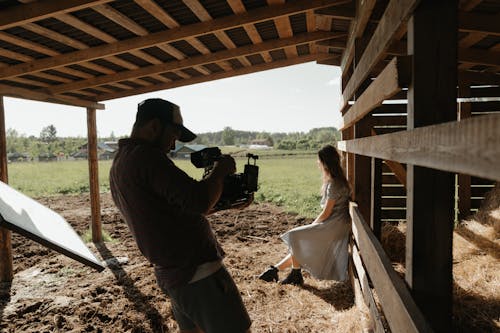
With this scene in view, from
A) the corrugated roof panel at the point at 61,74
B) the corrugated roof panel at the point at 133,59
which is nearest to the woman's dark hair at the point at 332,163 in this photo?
the corrugated roof panel at the point at 133,59

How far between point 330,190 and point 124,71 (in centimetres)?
325

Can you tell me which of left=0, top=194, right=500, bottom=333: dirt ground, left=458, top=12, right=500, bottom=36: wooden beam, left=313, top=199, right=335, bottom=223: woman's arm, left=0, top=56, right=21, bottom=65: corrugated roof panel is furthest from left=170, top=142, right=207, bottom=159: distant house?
left=458, top=12, right=500, bottom=36: wooden beam

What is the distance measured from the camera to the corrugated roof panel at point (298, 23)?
4.11m

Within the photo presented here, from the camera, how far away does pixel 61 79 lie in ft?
16.7

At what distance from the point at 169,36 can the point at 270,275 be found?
10.1ft

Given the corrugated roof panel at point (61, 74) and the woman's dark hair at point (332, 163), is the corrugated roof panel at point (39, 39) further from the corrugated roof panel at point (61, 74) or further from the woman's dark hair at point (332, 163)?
the woman's dark hair at point (332, 163)

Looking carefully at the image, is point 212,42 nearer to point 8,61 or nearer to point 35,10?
point 35,10

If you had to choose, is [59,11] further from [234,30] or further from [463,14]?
[463,14]

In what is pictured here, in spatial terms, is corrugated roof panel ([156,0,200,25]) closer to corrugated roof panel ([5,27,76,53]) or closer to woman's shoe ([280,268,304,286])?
corrugated roof panel ([5,27,76,53])

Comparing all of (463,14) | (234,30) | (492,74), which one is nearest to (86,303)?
(234,30)

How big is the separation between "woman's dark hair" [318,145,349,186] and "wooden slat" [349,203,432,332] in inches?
67.5

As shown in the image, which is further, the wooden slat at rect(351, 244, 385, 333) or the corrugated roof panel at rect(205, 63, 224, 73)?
the corrugated roof panel at rect(205, 63, 224, 73)

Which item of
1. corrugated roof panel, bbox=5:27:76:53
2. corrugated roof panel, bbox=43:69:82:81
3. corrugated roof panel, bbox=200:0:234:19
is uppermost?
corrugated roof panel, bbox=200:0:234:19

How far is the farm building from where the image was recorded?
129cm
